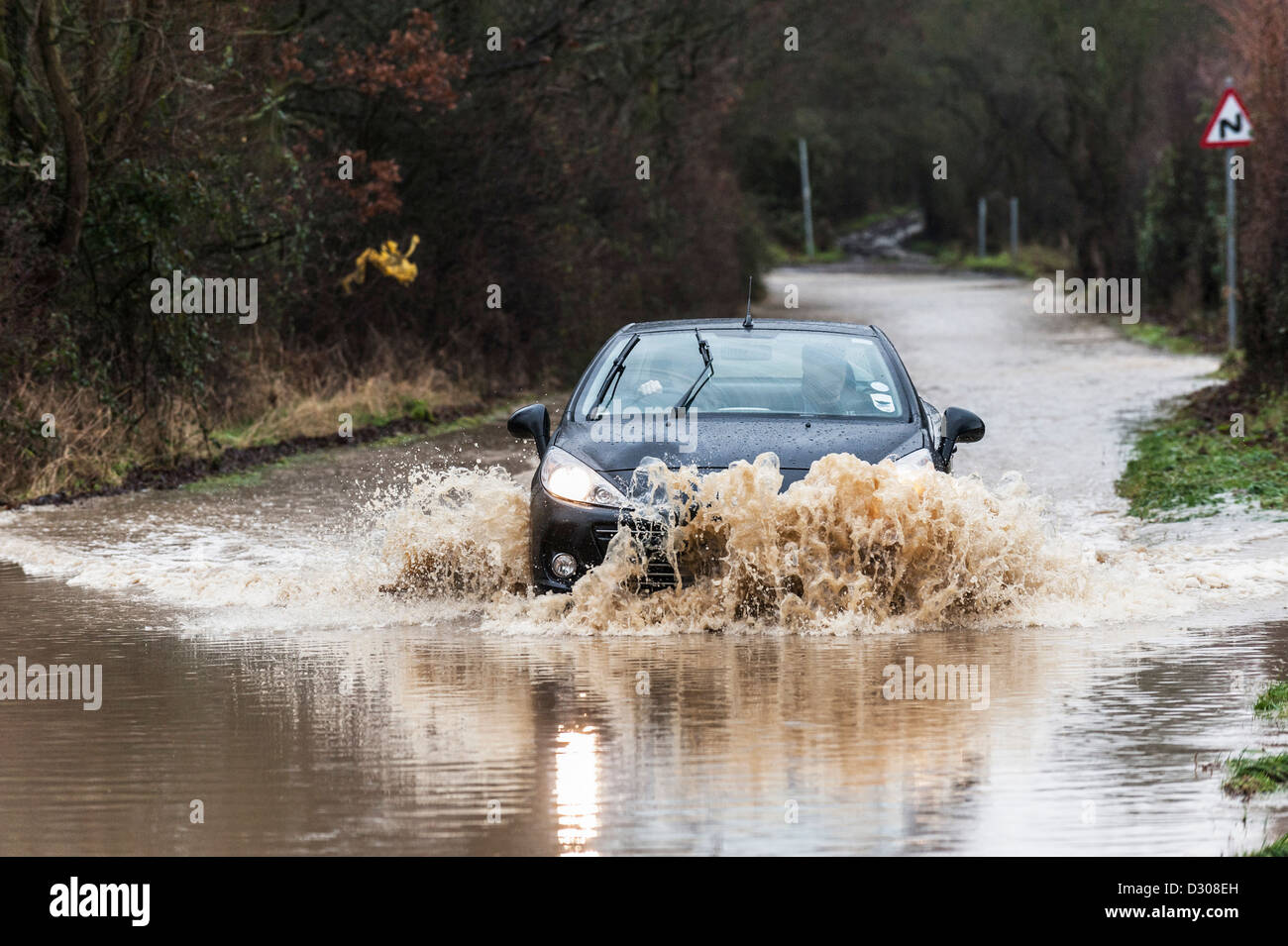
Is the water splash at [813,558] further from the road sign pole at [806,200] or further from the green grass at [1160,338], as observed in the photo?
the road sign pole at [806,200]

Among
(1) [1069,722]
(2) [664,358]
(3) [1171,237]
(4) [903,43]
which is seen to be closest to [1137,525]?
→ (2) [664,358]

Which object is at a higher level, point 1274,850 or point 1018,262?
point 1018,262

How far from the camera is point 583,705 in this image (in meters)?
8.33

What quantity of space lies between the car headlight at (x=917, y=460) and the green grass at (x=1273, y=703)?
2.63 meters

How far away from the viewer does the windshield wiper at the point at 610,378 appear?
11.4 metres

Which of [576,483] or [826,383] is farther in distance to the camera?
[826,383]

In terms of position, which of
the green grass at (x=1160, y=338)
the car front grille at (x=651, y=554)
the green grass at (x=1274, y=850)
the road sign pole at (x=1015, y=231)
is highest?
the road sign pole at (x=1015, y=231)

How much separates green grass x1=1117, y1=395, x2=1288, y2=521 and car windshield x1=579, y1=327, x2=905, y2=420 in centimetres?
380

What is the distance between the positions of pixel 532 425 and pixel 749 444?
60.8 inches

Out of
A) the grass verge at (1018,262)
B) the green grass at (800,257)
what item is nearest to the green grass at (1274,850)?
the grass verge at (1018,262)

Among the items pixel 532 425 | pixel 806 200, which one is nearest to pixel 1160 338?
pixel 532 425

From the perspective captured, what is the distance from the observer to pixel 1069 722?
779 centimetres

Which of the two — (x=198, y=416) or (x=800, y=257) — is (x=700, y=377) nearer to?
(x=198, y=416)

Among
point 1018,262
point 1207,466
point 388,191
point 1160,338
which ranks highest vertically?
point 388,191
